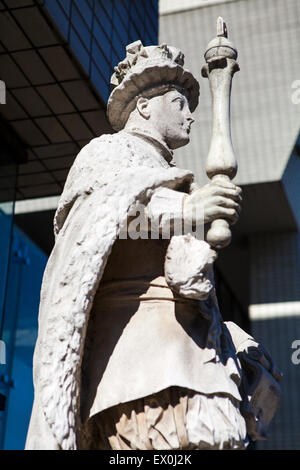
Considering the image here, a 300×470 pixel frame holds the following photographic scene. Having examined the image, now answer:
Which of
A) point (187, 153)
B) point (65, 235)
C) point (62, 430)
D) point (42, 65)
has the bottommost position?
point (62, 430)

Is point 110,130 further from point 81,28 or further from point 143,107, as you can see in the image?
point 143,107

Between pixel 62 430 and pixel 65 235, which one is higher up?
pixel 65 235

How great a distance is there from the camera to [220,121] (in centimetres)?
305

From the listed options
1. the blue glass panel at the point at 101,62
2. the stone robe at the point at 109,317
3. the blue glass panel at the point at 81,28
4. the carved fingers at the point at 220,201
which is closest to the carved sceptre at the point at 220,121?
the carved fingers at the point at 220,201

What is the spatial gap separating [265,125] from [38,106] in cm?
534

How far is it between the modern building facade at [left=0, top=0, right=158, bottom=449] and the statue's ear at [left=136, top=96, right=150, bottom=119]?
5078 millimetres

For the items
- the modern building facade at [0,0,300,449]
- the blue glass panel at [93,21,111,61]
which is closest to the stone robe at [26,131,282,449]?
the modern building facade at [0,0,300,449]

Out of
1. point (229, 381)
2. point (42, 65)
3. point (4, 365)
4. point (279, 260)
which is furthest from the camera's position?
point (279, 260)

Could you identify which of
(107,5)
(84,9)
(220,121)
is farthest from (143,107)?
(107,5)

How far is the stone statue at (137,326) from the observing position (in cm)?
283

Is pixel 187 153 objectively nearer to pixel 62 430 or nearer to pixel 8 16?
pixel 8 16

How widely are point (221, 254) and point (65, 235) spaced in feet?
47.5

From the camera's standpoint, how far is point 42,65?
353 inches

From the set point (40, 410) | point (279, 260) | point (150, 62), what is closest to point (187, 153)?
point (279, 260)
